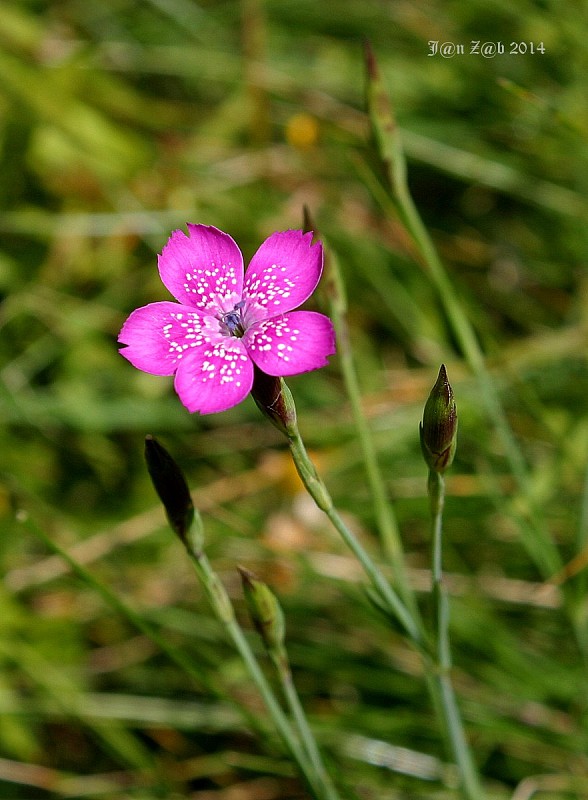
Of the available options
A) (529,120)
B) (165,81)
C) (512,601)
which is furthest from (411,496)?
(165,81)

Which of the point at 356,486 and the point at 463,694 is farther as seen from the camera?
the point at 356,486

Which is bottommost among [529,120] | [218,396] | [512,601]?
[512,601]

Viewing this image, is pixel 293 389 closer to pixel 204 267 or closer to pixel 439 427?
pixel 204 267

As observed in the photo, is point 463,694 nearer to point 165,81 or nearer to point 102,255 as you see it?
point 102,255

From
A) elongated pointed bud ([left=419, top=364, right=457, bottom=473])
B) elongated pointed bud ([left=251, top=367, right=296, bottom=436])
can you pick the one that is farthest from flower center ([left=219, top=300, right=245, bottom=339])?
elongated pointed bud ([left=419, top=364, right=457, bottom=473])

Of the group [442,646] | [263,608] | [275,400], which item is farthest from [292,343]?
[442,646]

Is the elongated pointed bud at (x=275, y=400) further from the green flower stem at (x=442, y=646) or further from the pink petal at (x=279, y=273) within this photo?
the green flower stem at (x=442, y=646)
